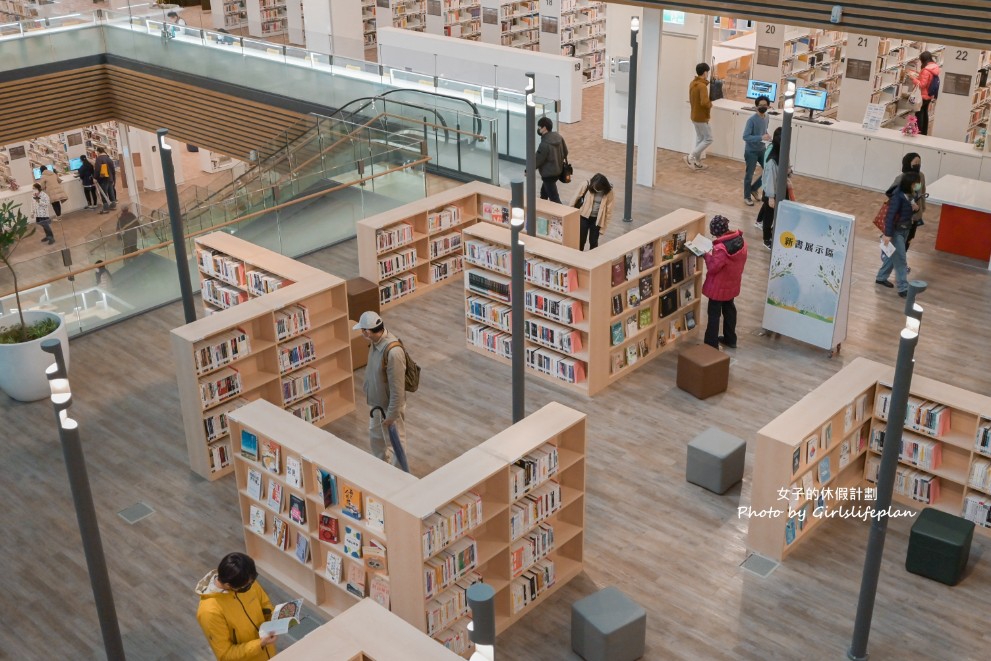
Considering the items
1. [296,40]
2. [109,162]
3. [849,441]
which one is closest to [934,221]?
[849,441]

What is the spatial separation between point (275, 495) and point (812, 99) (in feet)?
34.3

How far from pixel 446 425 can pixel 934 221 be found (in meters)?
7.68

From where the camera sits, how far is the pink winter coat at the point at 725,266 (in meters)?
9.66

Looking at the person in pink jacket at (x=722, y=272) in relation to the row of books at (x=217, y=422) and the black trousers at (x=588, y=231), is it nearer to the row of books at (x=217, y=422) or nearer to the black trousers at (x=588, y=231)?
the black trousers at (x=588, y=231)

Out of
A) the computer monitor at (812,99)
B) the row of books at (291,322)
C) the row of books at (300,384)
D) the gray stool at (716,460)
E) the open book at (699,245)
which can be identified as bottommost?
the gray stool at (716,460)

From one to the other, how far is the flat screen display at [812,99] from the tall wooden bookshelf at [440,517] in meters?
9.17

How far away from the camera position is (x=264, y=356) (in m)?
8.98

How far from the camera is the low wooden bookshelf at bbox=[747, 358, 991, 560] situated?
724 cm

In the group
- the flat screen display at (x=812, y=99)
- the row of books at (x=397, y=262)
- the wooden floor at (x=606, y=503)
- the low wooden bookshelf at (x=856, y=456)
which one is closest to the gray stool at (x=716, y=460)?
the wooden floor at (x=606, y=503)

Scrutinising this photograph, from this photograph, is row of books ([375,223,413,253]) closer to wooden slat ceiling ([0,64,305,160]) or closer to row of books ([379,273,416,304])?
row of books ([379,273,416,304])

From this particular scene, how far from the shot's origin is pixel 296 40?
2083 centimetres

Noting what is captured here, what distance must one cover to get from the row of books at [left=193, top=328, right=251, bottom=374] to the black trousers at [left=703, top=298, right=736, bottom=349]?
14.7 ft

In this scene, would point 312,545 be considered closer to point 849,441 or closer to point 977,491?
point 849,441

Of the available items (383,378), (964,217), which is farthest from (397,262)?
(964,217)
